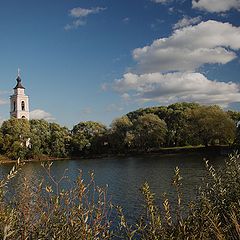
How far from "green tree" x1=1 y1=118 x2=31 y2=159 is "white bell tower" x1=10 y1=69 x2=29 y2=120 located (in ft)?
51.2

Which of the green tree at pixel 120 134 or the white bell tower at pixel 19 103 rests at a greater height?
the white bell tower at pixel 19 103

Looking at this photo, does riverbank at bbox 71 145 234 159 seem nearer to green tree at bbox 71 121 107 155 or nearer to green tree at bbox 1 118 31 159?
green tree at bbox 71 121 107 155

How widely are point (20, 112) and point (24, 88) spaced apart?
32.8ft

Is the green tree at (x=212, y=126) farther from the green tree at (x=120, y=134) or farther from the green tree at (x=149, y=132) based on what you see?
the green tree at (x=120, y=134)

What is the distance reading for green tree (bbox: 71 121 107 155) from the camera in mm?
95188

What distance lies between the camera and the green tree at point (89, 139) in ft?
312

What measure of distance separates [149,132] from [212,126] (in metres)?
15.5

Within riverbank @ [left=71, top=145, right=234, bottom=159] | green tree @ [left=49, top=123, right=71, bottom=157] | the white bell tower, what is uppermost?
the white bell tower

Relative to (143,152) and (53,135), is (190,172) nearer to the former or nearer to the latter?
(143,152)

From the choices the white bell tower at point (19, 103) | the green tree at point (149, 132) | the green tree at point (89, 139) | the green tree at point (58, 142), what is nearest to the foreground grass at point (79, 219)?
the green tree at point (149, 132)

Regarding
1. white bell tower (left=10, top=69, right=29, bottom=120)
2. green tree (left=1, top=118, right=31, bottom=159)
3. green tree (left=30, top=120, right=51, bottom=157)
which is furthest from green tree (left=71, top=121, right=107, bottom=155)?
white bell tower (left=10, top=69, right=29, bottom=120)

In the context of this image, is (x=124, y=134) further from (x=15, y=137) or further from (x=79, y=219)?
(x=79, y=219)

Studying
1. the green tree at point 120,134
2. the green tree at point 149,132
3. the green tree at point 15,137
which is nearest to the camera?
the green tree at point 15,137

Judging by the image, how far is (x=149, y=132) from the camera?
296 feet
